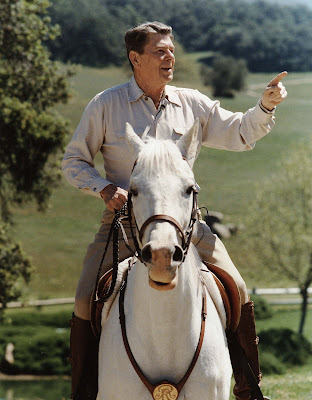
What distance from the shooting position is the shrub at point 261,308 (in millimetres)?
25734

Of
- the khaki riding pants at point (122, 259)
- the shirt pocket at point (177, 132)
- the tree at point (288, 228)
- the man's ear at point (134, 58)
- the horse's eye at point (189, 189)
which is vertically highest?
the man's ear at point (134, 58)

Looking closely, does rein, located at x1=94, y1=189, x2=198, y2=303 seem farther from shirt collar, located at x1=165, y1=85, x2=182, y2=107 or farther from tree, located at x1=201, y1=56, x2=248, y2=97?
tree, located at x1=201, y1=56, x2=248, y2=97

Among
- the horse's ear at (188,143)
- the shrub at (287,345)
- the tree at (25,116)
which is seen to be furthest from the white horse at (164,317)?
the shrub at (287,345)

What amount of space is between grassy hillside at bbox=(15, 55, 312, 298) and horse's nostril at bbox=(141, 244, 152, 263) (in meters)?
21.4

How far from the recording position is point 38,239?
2950 cm

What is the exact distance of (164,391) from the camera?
362 cm

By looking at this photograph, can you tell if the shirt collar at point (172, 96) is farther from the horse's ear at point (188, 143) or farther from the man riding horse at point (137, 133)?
the horse's ear at point (188, 143)

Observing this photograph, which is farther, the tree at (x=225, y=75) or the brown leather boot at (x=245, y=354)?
the tree at (x=225, y=75)

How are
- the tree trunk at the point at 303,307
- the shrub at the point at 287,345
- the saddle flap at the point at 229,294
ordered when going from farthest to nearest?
the tree trunk at the point at 303,307 < the shrub at the point at 287,345 < the saddle flap at the point at 229,294

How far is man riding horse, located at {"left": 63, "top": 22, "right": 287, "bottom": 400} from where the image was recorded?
4375mm

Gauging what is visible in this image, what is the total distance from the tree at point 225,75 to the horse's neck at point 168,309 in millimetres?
26411

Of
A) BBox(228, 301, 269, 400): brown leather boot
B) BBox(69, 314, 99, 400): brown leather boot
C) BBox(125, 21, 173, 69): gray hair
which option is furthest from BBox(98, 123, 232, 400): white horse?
BBox(125, 21, 173, 69): gray hair

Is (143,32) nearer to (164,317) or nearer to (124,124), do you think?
(124,124)

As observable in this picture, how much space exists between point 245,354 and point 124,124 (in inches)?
71.4
